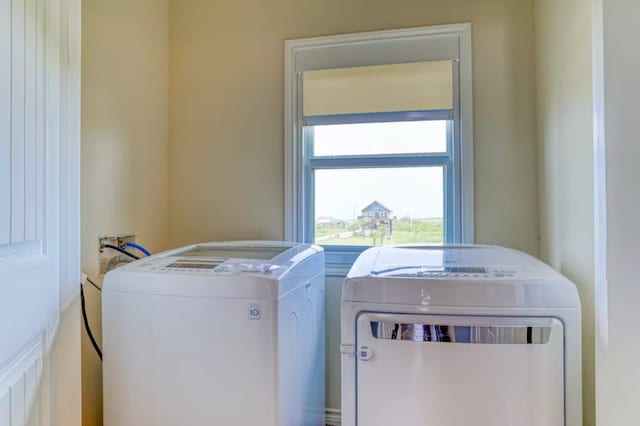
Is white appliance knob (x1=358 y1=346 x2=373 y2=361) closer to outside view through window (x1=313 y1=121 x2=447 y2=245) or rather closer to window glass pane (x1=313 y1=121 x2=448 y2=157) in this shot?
outside view through window (x1=313 y1=121 x2=447 y2=245)

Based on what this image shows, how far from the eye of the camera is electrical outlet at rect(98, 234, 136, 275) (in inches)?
62.6

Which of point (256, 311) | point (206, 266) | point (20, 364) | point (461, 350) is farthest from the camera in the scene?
point (206, 266)

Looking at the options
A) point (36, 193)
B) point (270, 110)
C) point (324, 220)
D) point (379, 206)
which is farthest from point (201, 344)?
point (270, 110)

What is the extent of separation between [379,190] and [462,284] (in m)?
0.98

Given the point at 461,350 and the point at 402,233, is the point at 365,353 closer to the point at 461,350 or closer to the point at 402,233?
the point at 461,350

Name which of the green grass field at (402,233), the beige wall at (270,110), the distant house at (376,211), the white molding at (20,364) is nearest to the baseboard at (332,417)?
the beige wall at (270,110)

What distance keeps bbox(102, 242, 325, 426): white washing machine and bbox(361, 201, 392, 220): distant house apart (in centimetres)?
76

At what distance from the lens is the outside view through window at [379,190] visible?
1.89m

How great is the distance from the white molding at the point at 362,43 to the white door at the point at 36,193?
1120 millimetres

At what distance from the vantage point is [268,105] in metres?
2.01

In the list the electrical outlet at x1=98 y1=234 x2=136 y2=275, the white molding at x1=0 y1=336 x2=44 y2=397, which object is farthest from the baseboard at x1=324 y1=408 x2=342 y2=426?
the white molding at x1=0 y1=336 x2=44 y2=397

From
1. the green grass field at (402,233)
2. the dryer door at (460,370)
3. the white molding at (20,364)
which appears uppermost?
the green grass field at (402,233)

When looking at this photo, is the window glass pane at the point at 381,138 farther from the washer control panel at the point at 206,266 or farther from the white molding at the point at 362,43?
the washer control panel at the point at 206,266

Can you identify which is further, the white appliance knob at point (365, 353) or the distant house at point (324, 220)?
the distant house at point (324, 220)
